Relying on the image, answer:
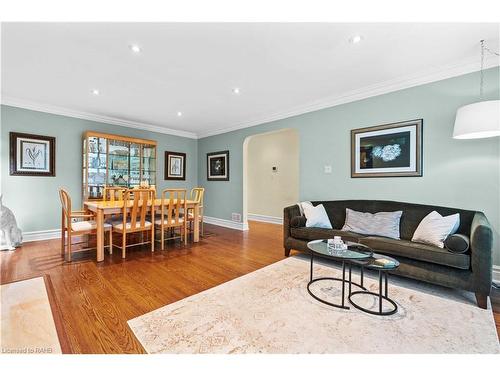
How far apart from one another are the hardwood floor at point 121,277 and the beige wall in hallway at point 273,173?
2155mm

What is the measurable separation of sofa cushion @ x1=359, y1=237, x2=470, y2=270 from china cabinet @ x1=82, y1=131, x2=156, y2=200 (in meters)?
4.71

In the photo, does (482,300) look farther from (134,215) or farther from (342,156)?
(134,215)

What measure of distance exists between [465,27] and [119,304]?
154 inches

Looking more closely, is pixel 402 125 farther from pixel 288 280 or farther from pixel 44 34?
pixel 44 34

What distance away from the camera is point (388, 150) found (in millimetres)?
3287

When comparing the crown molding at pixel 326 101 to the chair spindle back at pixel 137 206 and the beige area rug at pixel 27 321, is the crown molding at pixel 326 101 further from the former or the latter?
the beige area rug at pixel 27 321

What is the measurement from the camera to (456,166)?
A: 2764 mm

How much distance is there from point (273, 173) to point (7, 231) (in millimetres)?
5388

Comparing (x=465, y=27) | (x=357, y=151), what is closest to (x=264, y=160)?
(x=357, y=151)

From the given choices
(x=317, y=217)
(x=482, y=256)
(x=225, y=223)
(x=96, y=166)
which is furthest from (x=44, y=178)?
(x=482, y=256)

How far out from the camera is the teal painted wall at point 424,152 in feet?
8.54

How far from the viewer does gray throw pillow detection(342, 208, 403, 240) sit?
287cm

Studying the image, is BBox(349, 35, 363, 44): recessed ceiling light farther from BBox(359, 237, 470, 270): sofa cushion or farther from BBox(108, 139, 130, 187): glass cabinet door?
BBox(108, 139, 130, 187): glass cabinet door

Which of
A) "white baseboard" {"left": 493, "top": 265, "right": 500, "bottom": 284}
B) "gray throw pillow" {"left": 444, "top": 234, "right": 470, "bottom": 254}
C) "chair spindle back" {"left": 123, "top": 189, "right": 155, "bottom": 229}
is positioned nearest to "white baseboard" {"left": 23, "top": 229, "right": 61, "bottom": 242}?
"chair spindle back" {"left": 123, "top": 189, "right": 155, "bottom": 229}
